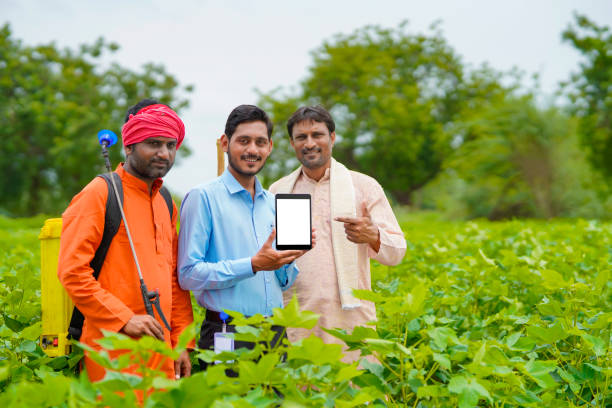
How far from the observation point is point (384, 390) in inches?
77.7

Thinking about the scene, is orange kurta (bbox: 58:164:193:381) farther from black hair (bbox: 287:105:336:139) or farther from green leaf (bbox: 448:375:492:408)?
green leaf (bbox: 448:375:492:408)

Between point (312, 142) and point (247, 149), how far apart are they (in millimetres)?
561

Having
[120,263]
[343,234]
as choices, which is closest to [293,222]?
[343,234]

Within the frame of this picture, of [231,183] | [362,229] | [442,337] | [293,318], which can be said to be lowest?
[442,337]

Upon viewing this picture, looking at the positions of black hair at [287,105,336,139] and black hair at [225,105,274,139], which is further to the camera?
black hair at [287,105,336,139]

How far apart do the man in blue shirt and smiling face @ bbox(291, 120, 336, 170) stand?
0.38m

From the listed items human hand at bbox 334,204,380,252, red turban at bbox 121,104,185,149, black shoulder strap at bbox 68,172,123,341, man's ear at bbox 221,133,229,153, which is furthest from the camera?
human hand at bbox 334,204,380,252

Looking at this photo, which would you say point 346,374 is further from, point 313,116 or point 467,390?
point 313,116

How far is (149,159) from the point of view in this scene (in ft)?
8.50

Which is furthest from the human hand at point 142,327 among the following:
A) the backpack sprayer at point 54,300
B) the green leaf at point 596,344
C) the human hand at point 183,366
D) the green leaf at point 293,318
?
the green leaf at point 596,344

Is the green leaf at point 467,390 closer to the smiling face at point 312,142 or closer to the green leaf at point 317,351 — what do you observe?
the green leaf at point 317,351

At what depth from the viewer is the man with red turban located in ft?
7.72

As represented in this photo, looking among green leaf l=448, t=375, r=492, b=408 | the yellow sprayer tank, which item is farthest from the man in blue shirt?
green leaf l=448, t=375, r=492, b=408

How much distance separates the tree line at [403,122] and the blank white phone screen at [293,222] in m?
26.2
